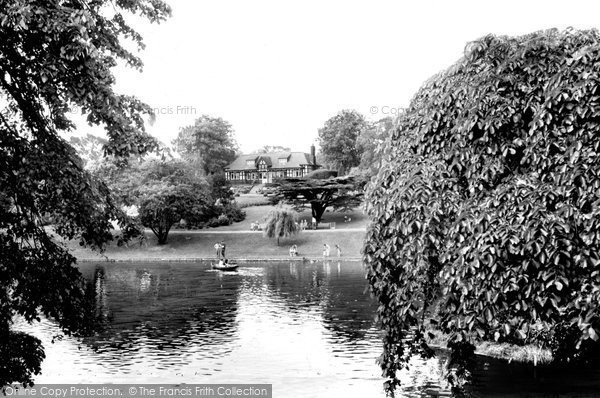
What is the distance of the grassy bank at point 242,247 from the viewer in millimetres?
66875

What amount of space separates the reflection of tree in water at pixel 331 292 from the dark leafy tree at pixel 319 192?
20007 mm

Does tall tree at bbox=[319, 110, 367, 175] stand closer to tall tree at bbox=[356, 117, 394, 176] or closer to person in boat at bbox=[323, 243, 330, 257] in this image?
tall tree at bbox=[356, 117, 394, 176]

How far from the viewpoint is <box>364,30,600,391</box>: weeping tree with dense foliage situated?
9562 mm

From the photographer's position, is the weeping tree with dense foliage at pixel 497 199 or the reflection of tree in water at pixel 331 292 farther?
the reflection of tree in water at pixel 331 292

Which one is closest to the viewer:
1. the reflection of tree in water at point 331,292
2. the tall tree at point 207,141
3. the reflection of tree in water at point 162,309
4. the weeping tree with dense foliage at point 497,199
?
the weeping tree with dense foliage at point 497,199

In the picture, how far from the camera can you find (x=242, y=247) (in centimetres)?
7019

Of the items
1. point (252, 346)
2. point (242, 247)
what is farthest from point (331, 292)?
point (242, 247)

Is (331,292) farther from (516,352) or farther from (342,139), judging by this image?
(342,139)

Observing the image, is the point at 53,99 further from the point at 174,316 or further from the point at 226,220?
the point at 226,220

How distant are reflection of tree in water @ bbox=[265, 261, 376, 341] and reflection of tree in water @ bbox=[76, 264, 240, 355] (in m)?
3.76

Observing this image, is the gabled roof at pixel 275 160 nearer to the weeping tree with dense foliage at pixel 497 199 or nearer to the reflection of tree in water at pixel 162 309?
the reflection of tree in water at pixel 162 309

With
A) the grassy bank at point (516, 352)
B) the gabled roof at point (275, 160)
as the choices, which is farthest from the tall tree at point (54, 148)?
the gabled roof at point (275, 160)

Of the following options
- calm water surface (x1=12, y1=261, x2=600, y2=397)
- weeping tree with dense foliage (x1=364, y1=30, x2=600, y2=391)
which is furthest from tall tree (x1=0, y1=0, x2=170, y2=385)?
calm water surface (x1=12, y1=261, x2=600, y2=397)

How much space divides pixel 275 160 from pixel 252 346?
107 metres
